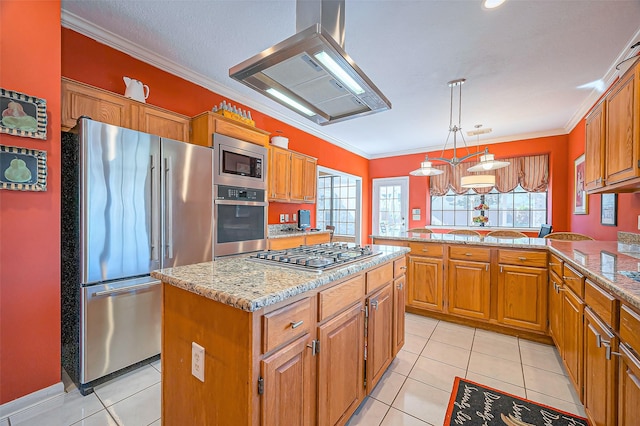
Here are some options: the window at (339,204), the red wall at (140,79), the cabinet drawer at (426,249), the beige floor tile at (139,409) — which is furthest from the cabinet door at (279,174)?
the window at (339,204)

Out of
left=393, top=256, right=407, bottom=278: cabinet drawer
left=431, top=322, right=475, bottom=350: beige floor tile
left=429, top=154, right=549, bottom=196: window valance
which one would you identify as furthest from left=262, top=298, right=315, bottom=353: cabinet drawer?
left=429, top=154, right=549, bottom=196: window valance

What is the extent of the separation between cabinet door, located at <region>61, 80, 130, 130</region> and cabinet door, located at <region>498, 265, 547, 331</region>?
3.83 meters

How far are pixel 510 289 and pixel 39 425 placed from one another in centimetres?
376

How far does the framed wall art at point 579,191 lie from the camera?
3775mm

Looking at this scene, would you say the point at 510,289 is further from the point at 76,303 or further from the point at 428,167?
the point at 76,303

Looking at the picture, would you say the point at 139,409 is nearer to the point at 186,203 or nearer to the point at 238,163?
the point at 186,203

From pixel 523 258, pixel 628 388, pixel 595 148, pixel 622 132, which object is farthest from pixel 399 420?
pixel 595 148

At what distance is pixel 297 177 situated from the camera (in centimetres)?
402

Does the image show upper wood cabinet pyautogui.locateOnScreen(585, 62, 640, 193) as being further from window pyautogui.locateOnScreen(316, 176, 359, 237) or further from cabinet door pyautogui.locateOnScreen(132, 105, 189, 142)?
window pyautogui.locateOnScreen(316, 176, 359, 237)

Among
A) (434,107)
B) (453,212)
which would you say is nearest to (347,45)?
(434,107)

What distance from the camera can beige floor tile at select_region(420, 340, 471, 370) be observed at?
218 centimetres

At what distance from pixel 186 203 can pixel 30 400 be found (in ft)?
5.05

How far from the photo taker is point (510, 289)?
2.62 metres

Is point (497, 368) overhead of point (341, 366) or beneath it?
beneath
